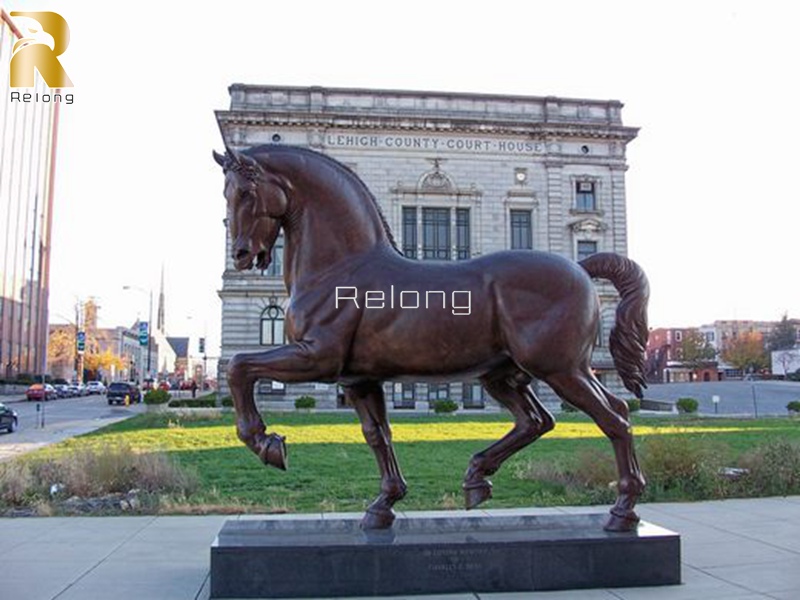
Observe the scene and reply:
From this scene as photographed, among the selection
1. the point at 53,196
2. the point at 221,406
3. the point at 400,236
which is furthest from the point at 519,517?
the point at 53,196

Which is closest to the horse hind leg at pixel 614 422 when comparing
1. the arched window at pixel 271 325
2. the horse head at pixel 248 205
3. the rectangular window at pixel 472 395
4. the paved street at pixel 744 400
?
the horse head at pixel 248 205

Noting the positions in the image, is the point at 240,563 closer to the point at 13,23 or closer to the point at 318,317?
the point at 318,317

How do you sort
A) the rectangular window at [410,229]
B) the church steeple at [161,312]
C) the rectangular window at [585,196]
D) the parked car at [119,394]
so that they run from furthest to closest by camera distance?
the church steeple at [161,312] → the parked car at [119,394] → the rectangular window at [585,196] → the rectangular window at [410,229]

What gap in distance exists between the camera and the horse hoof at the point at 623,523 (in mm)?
6349

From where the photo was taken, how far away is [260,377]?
19.6 ft

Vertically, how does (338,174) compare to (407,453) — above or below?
above

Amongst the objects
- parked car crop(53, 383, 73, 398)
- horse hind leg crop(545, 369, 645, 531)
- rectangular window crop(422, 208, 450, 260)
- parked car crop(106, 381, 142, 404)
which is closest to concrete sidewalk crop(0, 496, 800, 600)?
horse hind leg crop(545, 369, 645, 531)

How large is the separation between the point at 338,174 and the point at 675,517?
6409 mm

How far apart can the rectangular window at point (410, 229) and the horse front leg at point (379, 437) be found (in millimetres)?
41186

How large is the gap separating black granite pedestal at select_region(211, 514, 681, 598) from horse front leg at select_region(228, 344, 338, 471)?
75 centimetres

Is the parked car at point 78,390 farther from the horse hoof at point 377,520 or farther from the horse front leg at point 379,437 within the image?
the horse hoof at point 377,520

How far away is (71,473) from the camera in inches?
465

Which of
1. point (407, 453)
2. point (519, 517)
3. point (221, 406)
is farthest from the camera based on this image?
point (221, 406)

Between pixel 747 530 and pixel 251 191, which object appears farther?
pixel 747 530
